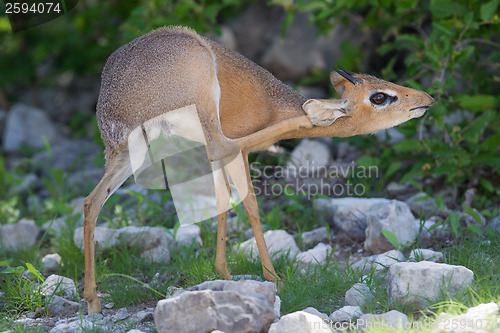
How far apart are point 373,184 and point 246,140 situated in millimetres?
2684

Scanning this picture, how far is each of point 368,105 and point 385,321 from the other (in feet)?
6.14

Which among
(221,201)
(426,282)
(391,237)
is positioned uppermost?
(221,201)

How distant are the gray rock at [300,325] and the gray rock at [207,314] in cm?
12

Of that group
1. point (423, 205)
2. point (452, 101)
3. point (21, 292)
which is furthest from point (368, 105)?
point (21, 292)

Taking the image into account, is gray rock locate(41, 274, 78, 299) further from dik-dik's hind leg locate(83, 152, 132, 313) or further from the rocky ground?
dik-dik's hind leg locate(83, 152, 132, 313)

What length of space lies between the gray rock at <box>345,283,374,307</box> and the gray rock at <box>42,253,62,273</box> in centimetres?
273

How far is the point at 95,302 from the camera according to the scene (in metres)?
4.43

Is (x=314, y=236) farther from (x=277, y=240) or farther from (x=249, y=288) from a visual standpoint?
(x=249, y=288)

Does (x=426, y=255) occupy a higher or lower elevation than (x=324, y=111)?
lower

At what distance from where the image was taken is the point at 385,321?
3.61 m

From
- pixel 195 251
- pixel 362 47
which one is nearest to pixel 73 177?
pixel 195 251

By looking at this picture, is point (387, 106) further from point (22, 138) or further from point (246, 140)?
point (22, 138)

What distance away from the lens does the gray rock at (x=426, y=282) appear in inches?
154

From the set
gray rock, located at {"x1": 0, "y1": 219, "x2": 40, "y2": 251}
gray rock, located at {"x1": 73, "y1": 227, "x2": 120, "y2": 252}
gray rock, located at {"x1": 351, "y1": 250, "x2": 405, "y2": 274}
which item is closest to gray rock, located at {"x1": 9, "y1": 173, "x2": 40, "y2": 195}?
gray rock, located at {"x1": 0, "y1": 219, "x2": 40, "y2": 251}
